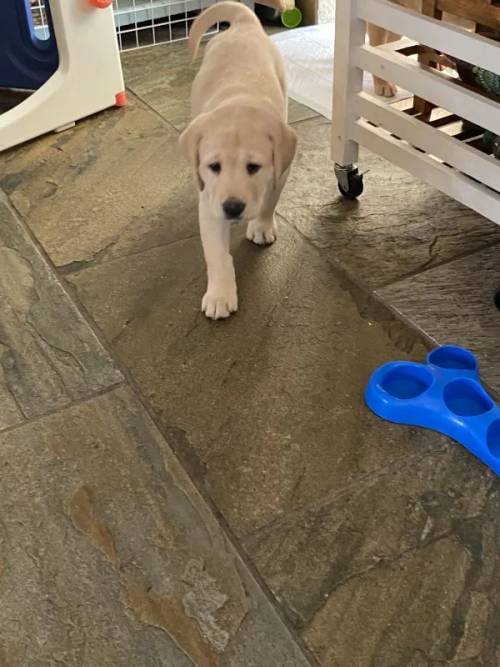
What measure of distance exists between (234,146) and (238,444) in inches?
21.7

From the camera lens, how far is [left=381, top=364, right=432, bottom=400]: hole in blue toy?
1.39m

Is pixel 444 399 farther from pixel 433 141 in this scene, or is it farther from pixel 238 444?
pixel 433 141

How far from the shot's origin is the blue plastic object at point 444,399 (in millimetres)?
1279

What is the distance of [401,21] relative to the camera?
165 centimetres

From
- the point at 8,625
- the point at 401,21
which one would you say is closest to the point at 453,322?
the point at 401,21

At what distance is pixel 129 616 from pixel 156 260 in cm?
90

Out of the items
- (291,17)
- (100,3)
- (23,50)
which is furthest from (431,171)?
(291,17)

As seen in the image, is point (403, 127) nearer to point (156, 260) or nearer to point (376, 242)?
point (376, 242)

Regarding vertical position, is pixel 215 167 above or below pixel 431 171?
above

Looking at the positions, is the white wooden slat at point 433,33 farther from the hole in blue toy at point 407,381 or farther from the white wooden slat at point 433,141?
the hole in blue toy at point 407,381

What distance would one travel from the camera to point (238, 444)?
4.38 ft

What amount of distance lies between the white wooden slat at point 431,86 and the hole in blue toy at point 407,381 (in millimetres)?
498

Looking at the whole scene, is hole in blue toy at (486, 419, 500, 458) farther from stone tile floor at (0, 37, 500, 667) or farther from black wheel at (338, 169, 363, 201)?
black wheel at (338, 169, 363, 201)

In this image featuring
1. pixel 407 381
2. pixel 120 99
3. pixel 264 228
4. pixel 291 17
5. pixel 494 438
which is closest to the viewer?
pixel 494 438
